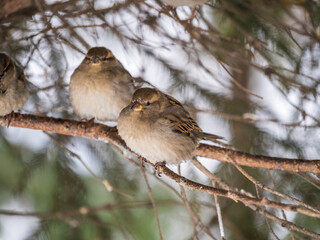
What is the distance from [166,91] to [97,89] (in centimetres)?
57

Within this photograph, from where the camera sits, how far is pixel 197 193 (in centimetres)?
315

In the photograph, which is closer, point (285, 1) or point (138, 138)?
point (138, 138)

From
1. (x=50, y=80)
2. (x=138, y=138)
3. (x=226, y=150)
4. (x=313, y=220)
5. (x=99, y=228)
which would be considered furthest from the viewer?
(x=99, y=228)

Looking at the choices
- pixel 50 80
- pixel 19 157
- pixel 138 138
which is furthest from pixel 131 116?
pixel 19 157

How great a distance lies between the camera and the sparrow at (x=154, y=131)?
235 cm

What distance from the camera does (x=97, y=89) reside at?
276 cm

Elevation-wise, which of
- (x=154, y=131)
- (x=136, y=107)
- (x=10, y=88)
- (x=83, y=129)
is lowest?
(x=154, y=131)

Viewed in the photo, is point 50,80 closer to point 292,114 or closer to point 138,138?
point 138,138

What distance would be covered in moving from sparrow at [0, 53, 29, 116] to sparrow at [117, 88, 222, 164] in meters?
0.67

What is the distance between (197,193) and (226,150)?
0.71m

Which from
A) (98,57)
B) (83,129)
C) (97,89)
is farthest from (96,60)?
(83,129)

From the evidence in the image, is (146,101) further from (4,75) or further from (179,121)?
(4,75)

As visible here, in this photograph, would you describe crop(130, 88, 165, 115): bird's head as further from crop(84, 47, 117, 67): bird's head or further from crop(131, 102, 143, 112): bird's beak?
crop(84, 47, 117, 67): bird's head

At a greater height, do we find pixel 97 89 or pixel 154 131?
pixel 97 89
